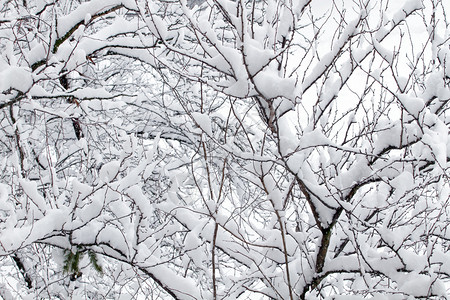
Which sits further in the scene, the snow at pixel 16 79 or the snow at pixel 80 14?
the snow at pixel 80 14

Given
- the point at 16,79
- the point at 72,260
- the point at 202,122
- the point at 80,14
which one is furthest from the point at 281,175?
the point at 80,14

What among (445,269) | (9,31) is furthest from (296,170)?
(9,31)

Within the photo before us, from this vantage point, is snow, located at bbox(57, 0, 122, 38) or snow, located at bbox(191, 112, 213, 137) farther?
snow, located at bbox(57, 0, 122, 38)

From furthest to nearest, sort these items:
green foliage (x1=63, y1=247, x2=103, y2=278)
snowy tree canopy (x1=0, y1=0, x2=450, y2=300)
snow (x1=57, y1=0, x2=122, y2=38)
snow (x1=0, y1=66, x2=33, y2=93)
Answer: snow (x1=57, y1=0, x2=122, y2=38) < green foliage (x1=63, y1=247, x2=103, y2=278) < snow (x1=0, y1=66, x2=33, y2=93) < snowy tree canopy (x1=0, y1=0, x2=450, y2=300)

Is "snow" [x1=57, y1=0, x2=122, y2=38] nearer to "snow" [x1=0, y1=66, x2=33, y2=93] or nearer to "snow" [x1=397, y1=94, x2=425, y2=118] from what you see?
"snow" [x1=0, y1=66, x2=33, y2=93]

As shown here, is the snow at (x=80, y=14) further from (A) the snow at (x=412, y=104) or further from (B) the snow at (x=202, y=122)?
(A) the snow at (x=412, y=104)

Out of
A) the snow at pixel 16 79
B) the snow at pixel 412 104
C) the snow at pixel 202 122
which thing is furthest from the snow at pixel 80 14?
the snow at pixel 412 104

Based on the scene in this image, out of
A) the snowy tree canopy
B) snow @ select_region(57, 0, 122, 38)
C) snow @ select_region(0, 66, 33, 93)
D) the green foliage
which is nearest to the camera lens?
the snowy tree canopy

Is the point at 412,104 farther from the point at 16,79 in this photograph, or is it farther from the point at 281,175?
the point at 16,79

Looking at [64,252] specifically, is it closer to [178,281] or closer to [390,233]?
[178,281]

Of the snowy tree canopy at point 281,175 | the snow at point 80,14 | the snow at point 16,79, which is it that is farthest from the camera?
the snow at point 80,14

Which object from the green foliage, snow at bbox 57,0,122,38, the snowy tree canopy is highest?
snow at bbox 57,0,122,38

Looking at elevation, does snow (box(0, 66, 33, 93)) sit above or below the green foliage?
above

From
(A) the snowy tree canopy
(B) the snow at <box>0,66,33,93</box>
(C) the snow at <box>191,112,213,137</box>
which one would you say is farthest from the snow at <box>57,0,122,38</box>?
(C) the snow at <box>191,112,213,137</box>
